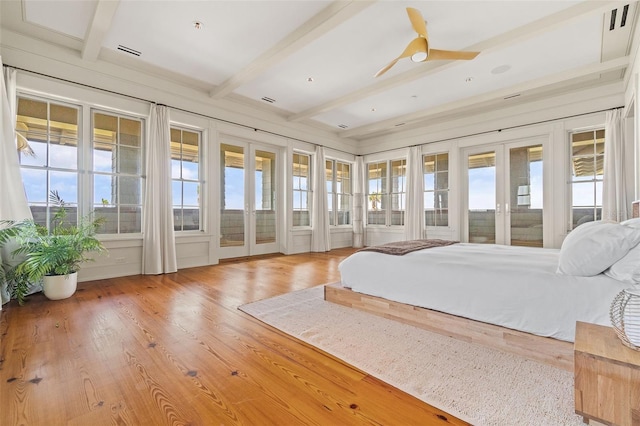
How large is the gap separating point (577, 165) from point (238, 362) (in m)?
6.09

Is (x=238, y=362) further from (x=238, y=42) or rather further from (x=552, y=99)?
(x=552, y=99)

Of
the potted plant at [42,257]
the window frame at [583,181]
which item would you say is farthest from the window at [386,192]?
the potted plant at [42,257]

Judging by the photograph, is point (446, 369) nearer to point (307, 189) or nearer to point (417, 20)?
point (417, 20)

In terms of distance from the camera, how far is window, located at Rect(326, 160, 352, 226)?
7660 mm

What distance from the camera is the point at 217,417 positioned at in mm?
1322

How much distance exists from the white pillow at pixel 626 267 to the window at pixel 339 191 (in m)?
6.08

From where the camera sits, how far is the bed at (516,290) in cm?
168

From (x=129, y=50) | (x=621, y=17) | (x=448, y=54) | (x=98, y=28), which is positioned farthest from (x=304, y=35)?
(x=621, y=17)

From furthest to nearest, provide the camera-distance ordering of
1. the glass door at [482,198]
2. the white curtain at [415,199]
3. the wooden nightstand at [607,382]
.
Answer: the white curtain at [415,199], the glass door at [482,198], the wooden nightstand at [607,382]

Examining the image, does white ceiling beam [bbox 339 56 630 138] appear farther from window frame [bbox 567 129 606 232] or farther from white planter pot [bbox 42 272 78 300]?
white planter pot [bbox 42 272 78 300]

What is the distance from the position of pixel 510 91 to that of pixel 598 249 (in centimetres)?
400

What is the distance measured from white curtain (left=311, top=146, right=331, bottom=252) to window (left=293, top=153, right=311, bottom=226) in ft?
0.62

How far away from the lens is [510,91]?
15.6 feet

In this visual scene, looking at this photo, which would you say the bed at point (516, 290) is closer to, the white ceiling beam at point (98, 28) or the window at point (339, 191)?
the white ceiling beam at point (98, 28)
